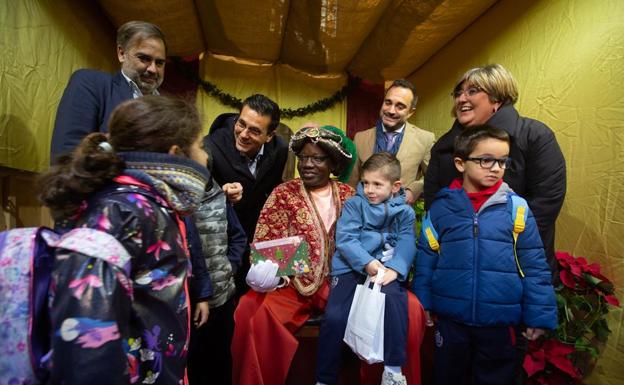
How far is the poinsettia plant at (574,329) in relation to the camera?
7.23 ft

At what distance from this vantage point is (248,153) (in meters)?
2.60

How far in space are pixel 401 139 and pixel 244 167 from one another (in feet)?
4.36

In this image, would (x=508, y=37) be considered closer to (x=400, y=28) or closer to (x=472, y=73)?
(x=400, y=28)

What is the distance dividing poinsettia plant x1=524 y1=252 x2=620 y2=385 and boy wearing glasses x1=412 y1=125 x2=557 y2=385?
1.85ft

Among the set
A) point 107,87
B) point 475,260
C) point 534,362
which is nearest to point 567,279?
point 534,362

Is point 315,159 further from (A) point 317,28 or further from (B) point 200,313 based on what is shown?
(A) point 317,28

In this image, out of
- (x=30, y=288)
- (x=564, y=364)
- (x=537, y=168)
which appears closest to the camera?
(x=30, y=288)

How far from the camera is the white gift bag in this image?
1.76m

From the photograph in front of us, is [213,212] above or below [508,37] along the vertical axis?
below

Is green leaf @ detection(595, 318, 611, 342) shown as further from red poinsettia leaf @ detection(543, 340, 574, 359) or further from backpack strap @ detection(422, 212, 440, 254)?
backpack strap @ detection(422, 212, 440, 254)

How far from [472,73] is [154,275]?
6.92 ft

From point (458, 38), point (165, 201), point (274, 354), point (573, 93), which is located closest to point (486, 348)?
point (274, 354)

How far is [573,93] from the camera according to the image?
2.72 m

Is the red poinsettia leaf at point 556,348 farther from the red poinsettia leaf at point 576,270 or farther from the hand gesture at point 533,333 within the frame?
the hand gesture at point 533,333
